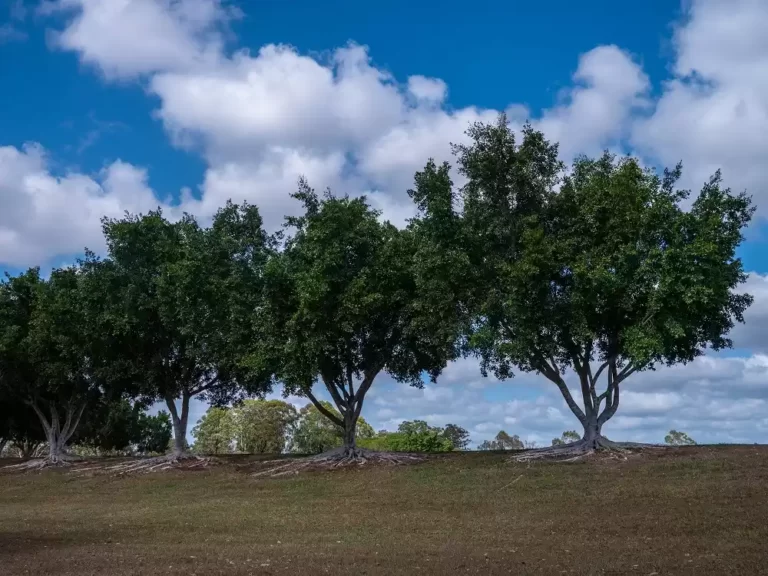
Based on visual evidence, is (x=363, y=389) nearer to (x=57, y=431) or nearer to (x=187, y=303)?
(x=187, y=303)

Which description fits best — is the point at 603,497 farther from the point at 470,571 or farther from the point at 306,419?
the point at 306,419

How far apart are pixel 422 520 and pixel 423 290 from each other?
1012 cm

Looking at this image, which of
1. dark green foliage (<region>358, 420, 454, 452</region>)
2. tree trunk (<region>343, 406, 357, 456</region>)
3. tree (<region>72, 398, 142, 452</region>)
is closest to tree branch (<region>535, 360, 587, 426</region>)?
tree trunk (<region>343, 406, 357, 456</region>)

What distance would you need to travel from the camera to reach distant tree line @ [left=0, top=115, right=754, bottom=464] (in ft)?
85.4

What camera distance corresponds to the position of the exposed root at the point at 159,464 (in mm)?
35438

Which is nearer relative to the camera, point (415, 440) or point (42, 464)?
point (42, 464)

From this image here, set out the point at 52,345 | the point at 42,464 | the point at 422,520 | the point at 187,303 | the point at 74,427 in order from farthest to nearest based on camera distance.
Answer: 1. the point at 74,427
2. the point at 42,464
3. the point at 52,345
4. the point at 187,303
5. the point at 422,520

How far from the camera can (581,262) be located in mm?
25547

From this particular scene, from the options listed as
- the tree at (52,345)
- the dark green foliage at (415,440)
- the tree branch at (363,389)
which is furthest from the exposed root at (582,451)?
the tree at (52,345)

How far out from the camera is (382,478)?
28.8m

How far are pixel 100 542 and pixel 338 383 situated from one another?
688 inches

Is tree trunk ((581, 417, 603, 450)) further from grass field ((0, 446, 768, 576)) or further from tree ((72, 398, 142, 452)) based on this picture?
tree ((72, 398, 142, 452))

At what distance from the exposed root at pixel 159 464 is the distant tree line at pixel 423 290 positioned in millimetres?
493

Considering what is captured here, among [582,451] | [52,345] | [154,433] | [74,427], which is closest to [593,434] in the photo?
[582,451]
